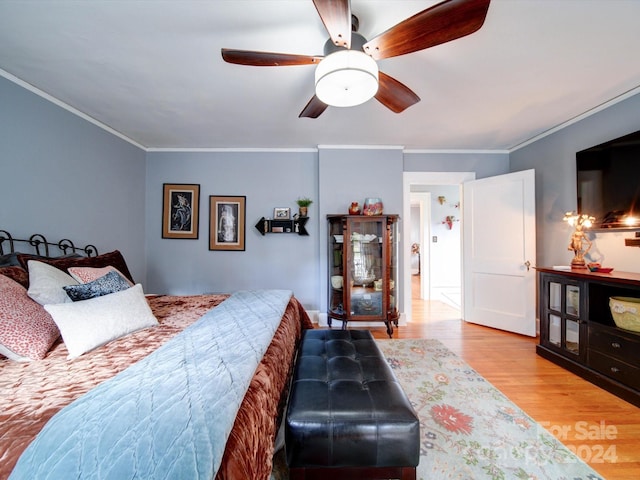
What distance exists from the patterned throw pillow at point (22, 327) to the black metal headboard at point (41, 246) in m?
1.00

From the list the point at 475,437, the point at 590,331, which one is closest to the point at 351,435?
the point at 475,437

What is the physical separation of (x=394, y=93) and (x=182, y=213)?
314cm

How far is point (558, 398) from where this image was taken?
188 cm

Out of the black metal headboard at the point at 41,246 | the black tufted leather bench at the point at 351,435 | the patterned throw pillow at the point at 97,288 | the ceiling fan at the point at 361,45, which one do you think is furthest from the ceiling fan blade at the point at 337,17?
the black metal headboard at the point at 41,246

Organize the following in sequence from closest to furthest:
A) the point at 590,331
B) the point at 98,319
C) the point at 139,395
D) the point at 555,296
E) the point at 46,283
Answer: the point at 139,395, the point at 98,319, the point at 46,283, the point at 590,331, the point at 555,296

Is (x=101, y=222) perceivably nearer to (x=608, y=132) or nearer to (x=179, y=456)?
(x=179, y=456)

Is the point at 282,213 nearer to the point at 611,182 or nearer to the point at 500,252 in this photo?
the point at 500,252

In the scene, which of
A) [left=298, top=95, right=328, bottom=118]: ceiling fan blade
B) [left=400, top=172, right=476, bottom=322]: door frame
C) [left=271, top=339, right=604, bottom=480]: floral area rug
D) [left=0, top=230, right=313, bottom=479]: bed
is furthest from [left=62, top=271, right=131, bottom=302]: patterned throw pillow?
[left=400, top=172, right=476, bottom=322]: door frame

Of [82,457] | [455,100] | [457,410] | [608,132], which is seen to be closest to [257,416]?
[82,457]

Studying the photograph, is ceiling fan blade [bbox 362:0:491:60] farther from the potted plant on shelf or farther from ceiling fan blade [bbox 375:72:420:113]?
the potted plant on shelf

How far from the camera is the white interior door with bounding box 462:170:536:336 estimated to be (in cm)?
302

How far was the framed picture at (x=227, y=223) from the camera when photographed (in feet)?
11.6

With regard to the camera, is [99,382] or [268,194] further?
[268,194]

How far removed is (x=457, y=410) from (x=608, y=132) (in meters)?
2.92
